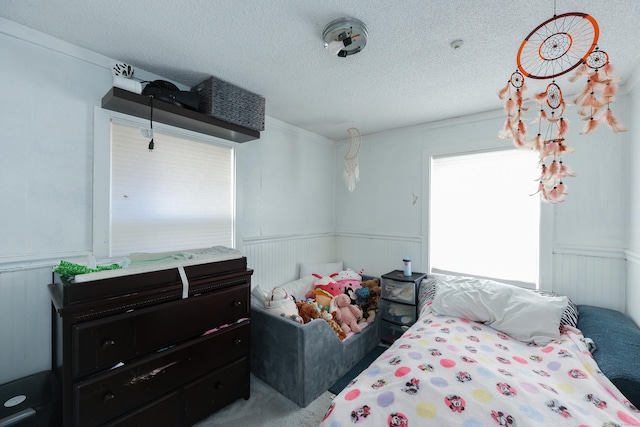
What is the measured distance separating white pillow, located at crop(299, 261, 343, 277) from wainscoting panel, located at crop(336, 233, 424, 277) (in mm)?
226

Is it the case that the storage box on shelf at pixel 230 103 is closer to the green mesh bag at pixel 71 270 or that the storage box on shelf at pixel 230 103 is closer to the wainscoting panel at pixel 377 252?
the green mesh bag at pixel 71 270

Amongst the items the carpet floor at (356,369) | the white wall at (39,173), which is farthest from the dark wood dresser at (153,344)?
the carpet floor at (356,369)

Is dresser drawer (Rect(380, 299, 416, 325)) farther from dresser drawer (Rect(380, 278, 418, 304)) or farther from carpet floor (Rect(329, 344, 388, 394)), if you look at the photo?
carpet floor (Rect(329, 344, 388, 394))

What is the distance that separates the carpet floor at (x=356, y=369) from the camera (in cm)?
212

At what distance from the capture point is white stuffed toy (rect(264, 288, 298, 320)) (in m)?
2.12

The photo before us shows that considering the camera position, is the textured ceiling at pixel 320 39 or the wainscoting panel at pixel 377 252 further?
the wainscoting panel at pixel 377 252

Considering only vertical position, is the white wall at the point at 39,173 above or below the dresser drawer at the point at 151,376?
above

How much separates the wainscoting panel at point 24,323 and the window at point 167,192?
38 cm

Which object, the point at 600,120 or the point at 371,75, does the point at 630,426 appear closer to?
the point at 600,120

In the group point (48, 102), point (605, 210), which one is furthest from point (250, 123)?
point (605, 210)

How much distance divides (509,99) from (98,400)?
2.45 m

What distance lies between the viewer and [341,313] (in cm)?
253

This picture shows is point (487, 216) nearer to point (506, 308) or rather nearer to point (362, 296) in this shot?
point (506, 308)

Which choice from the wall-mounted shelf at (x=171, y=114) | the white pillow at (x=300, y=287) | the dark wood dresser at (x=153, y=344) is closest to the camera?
the dark wood dresser at (x=153, y=344)
